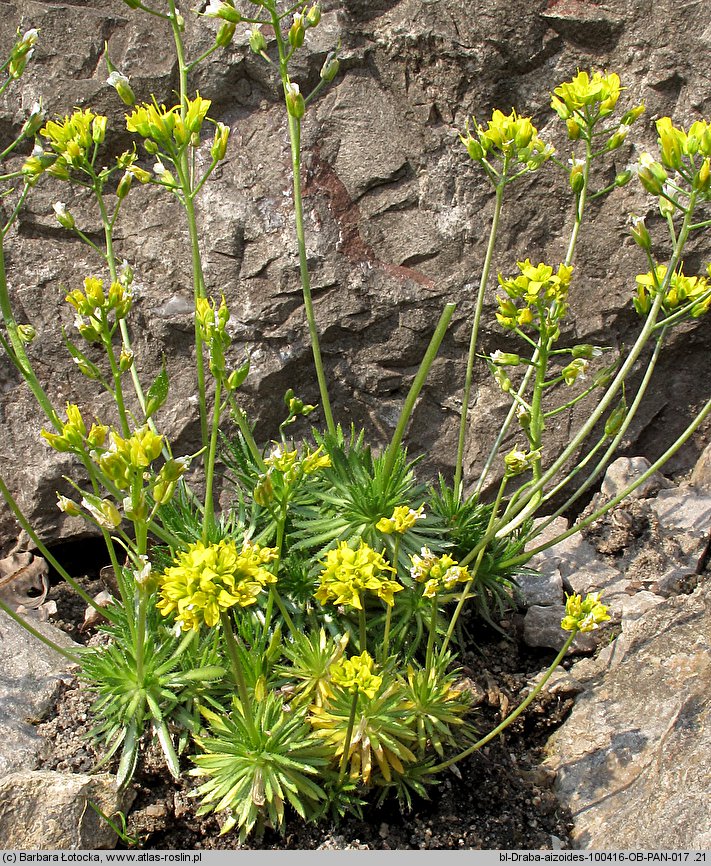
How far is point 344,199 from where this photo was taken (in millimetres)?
3303

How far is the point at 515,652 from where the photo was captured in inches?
118

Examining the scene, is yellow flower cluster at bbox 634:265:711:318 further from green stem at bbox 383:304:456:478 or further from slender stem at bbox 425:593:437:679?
slender stem at bbox 425:593:437:679

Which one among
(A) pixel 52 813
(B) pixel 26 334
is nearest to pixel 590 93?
(B) pixel 26 334

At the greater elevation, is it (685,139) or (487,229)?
(685,139)

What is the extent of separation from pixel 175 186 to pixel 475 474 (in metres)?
1.75

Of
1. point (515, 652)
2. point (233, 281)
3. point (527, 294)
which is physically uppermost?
point (527, 294)

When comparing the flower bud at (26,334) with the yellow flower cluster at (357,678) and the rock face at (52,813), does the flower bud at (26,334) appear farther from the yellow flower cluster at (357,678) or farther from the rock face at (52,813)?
the yellow flower cluster at (357,678)

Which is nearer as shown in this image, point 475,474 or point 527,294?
point 527,294

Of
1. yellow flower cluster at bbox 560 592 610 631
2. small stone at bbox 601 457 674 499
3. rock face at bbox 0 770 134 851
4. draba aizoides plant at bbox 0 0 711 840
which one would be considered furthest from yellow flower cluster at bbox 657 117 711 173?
rock face at bbox 0 770 134 851

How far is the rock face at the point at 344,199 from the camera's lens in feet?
10.5

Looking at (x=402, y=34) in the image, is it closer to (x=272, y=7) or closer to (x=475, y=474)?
(x=272, y=7)

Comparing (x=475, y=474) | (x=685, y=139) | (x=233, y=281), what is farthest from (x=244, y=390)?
(x=685, y=139)

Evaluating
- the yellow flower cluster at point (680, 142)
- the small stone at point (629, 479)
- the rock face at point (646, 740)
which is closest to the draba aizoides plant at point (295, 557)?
the yellow flower cluster at point (680, 142)

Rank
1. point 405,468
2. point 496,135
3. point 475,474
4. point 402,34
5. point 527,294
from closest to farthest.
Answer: point 527,294
point 496,135
point 405,468
point 402,34
point 475,474
